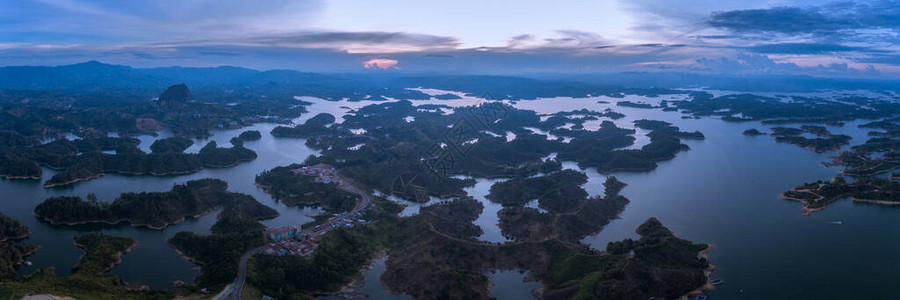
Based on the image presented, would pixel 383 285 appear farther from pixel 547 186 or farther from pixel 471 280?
pixel 547 186

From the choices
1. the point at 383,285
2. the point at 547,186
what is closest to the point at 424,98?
the point at 547,186

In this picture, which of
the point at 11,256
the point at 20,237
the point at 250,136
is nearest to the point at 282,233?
the point at 11,256

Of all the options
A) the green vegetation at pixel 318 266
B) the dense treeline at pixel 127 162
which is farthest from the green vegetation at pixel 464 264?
the dense treeline at pixel 127 162

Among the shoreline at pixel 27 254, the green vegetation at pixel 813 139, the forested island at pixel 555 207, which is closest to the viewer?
the shoreline at pixel 27 254

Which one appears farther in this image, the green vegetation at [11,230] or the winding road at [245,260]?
the green vegetation at [11,230]

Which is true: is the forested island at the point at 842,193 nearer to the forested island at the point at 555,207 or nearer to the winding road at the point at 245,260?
the forested island at the point at 555,207

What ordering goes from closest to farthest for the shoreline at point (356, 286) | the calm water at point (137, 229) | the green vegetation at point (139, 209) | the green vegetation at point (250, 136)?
the shoreline at point (356, 286)
the calm water at point (137, 229)
the green vegetation at point (139, 209)
the green vegetation at point (250, 136)

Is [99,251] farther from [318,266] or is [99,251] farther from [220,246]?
[318,266]

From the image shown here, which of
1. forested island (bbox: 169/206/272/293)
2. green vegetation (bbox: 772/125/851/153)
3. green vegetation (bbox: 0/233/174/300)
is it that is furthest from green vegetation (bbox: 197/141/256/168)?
green vegetation (bbox: 772/125/851/153)

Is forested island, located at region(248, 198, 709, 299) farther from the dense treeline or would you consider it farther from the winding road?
the dense treeline
